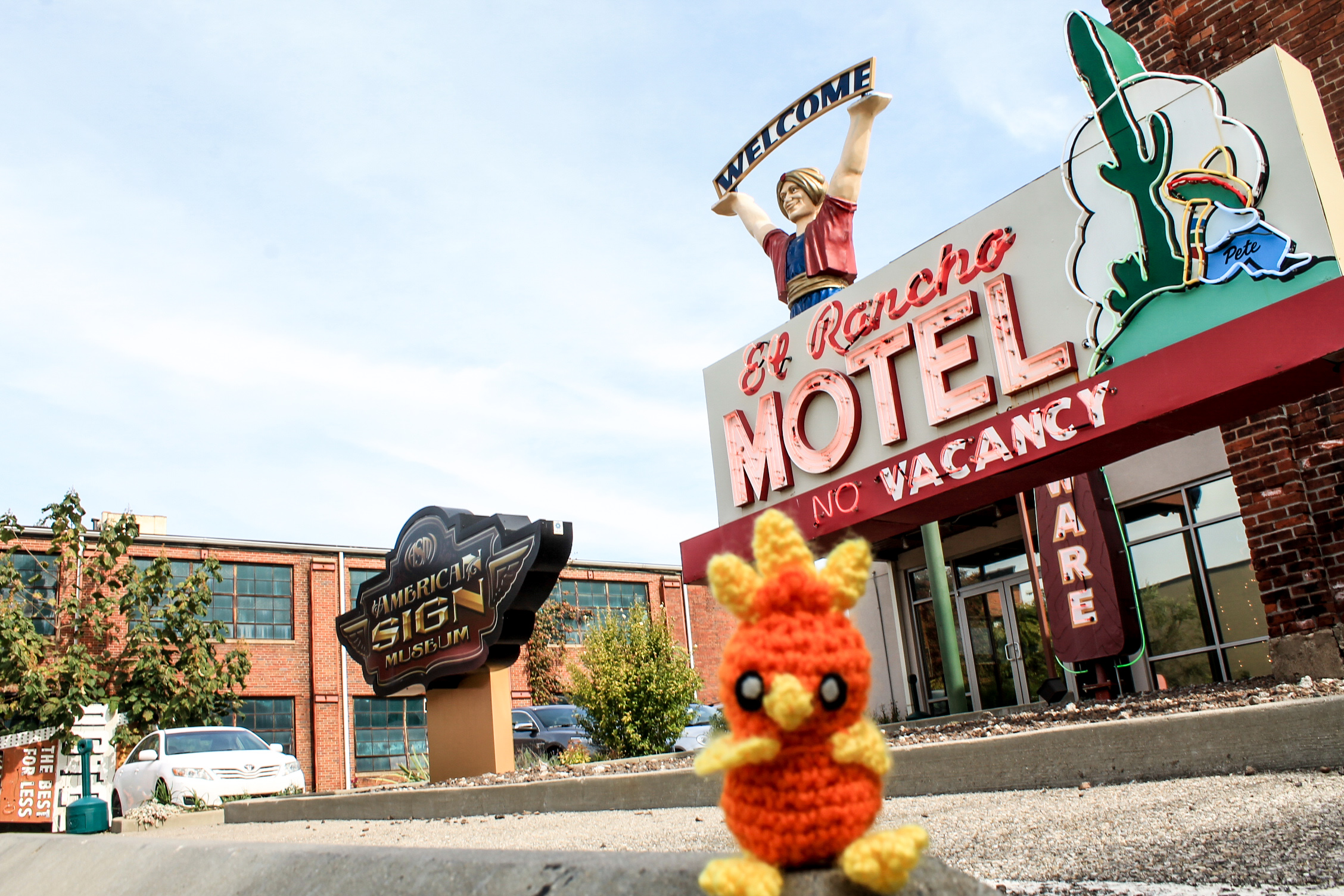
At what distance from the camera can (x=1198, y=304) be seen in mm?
6793

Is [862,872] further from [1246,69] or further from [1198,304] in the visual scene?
[1246,69]

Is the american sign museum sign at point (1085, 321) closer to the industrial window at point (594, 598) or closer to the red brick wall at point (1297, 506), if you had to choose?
the red brick wall at point (1297, 506)

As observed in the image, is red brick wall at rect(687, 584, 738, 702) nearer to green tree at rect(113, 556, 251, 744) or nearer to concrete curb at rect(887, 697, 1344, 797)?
green tree at rect(113, 556, 251, 744)

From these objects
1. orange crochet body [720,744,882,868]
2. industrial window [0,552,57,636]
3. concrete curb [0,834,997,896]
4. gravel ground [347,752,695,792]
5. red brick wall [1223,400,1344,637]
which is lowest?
gravel ground [347,752,695,792]

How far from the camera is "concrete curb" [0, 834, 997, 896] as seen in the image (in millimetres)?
1495

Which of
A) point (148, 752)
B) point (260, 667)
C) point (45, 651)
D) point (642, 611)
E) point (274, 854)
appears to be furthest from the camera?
point (260, 667)

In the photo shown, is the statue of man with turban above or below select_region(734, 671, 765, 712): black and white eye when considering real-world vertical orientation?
above

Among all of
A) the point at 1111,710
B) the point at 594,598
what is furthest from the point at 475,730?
the point at 594,598

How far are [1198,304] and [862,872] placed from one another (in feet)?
21.7

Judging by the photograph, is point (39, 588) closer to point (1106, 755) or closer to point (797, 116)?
point (797, 116)

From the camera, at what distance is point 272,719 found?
26172 millimetres

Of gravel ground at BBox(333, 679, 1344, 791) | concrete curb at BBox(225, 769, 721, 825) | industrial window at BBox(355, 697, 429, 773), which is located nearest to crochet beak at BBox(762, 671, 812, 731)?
concrete curb at BBox(225, 769, 721, 825)

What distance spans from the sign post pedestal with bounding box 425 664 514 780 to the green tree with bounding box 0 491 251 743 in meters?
12.4

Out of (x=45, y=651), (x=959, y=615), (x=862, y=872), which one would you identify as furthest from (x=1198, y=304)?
(x=45, y=651)
